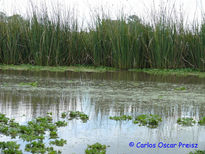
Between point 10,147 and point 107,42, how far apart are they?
7407 mm

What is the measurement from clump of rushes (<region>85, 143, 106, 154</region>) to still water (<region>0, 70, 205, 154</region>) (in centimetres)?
5

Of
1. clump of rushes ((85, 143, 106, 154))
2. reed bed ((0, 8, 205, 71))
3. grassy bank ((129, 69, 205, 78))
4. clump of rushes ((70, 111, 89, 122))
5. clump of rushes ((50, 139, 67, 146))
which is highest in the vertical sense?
reed bed ((0, 8, 205, 71))

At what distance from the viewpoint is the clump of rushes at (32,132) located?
7.66ft

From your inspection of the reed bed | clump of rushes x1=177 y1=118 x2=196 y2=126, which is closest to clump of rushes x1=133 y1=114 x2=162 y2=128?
clump of rushes x1=177 y1=118 x2=196 y2=126

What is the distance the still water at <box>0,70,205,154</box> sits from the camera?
2656mm

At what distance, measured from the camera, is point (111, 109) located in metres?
3.75

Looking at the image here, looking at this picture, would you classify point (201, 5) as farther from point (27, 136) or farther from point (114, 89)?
point (27, 136)

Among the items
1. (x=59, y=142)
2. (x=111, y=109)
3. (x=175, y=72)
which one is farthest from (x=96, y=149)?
(x=175, y=72)

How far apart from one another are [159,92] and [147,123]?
6.44 ft

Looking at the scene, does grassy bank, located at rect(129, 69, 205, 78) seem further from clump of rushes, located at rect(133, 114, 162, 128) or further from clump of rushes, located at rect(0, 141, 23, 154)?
clump of rushes, located at rect(0, 141, 23, 154)

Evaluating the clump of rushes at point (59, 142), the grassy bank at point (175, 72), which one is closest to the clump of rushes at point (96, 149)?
the clump of rushes at point (59, 142)

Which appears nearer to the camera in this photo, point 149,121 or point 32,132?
point 32,132

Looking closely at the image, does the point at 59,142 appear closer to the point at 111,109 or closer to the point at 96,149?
the point at 96,149

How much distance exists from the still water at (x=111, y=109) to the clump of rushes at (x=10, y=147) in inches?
9.2
